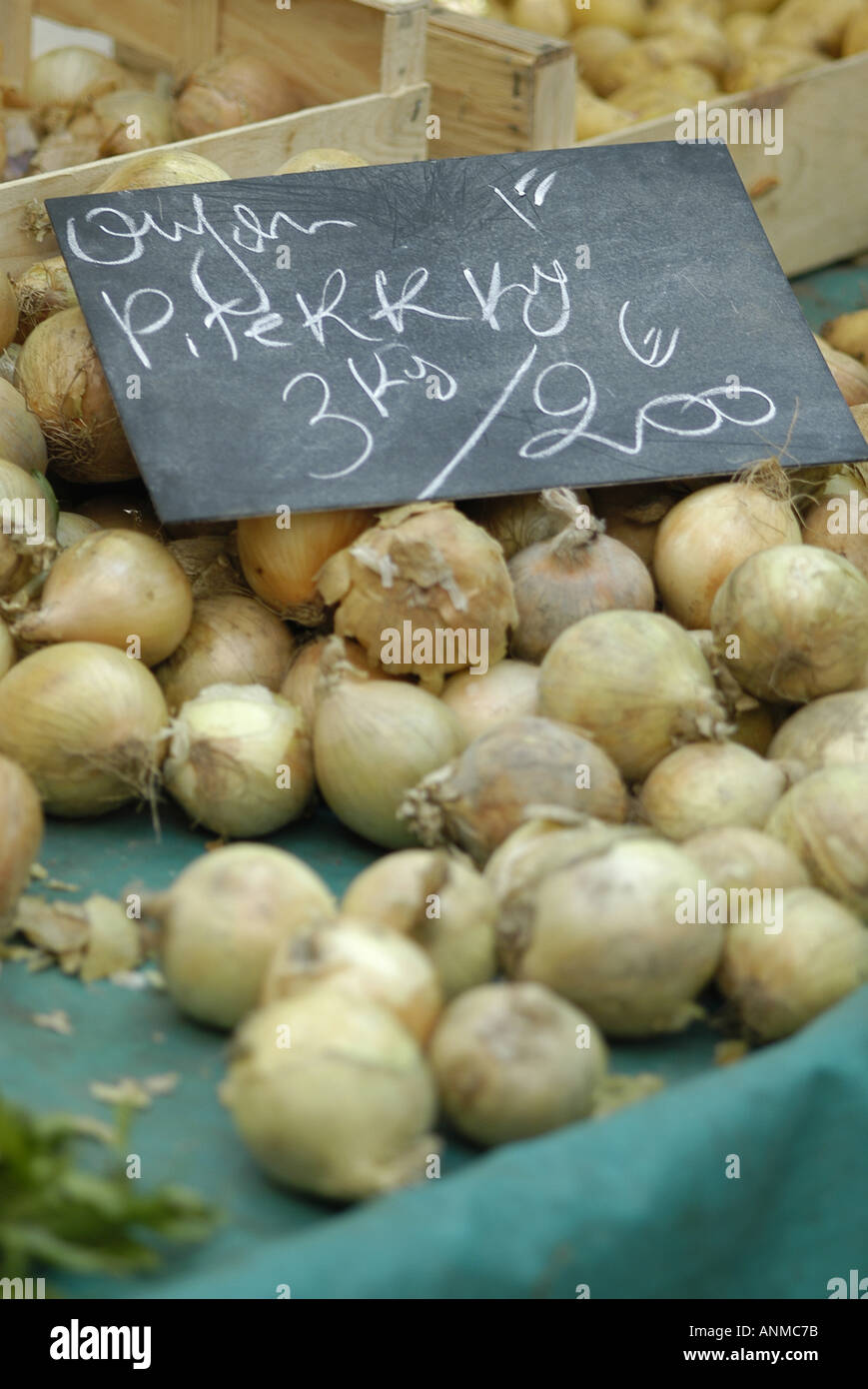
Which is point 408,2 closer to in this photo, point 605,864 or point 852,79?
point 852,79

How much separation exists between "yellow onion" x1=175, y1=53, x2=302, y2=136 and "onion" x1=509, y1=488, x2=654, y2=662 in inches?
48.5

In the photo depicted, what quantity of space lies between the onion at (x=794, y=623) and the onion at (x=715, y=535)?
16cm

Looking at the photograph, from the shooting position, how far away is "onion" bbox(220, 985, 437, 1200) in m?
0.93

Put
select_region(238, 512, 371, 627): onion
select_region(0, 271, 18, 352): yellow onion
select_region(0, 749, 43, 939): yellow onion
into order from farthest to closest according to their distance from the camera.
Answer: select_region(0, 271, 18, 352): yellow onion
select_region(238, 512, 371, 627): onion
select_region(0, 749, 43, 939): yellow onion

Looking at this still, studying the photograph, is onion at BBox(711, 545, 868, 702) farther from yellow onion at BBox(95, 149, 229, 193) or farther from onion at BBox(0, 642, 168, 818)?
yellow onion at BBox(95, 149, 229, 193)

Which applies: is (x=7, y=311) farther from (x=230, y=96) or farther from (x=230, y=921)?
(x=230, y=921)

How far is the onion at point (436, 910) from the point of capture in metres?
1.11

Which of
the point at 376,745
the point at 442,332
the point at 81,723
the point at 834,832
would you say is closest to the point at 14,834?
the point at 81,723

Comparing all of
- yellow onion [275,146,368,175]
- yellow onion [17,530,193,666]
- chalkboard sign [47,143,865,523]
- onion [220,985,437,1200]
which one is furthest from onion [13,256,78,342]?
onion [220,985,437,1200]

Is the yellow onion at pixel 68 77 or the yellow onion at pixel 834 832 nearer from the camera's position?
the yellow onion at pixel 834 832

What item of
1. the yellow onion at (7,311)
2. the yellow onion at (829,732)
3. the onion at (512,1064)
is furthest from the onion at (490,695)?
the yellow onion at (7,311)

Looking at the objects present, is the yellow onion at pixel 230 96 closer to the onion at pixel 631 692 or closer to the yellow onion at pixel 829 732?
the onion at pixel 631 692

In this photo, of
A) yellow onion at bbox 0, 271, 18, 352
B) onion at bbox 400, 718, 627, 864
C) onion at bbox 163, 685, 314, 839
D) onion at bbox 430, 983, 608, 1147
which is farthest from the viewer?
yellow onion at bbox 0, 271, 18, 352
